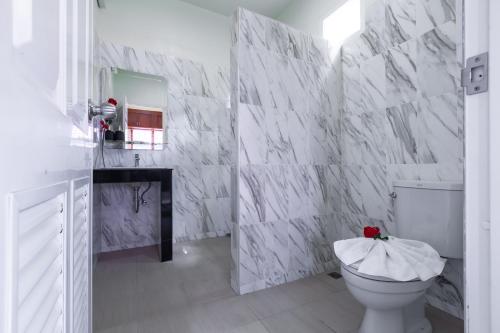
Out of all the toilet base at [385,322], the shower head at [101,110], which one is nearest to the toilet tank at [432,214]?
the toilet base at [385,322]

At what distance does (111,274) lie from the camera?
6.87 feet

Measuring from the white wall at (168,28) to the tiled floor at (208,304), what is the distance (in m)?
2.49

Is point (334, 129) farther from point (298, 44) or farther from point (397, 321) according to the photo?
point (397, 321)

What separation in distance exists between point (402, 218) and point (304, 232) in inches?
30.3

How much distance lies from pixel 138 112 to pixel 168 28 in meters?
1.13

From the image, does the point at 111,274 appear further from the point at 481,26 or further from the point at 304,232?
the point at 481,26

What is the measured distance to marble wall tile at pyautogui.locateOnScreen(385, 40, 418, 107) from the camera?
1.71 metres

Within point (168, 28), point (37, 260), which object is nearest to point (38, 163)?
point (37, 260)

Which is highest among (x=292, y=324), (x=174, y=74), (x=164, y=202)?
(x=174, y=74)

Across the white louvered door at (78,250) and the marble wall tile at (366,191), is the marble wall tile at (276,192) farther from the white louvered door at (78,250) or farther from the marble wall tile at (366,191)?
the white louvered door at (78,250)

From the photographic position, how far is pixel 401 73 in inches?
70.0

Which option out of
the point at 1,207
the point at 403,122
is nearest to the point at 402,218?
the point at 403,122

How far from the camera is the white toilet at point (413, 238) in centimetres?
114

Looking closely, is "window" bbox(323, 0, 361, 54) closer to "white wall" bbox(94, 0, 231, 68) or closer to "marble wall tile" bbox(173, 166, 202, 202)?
"white wall" bbox(94, 0, 231, 68)
